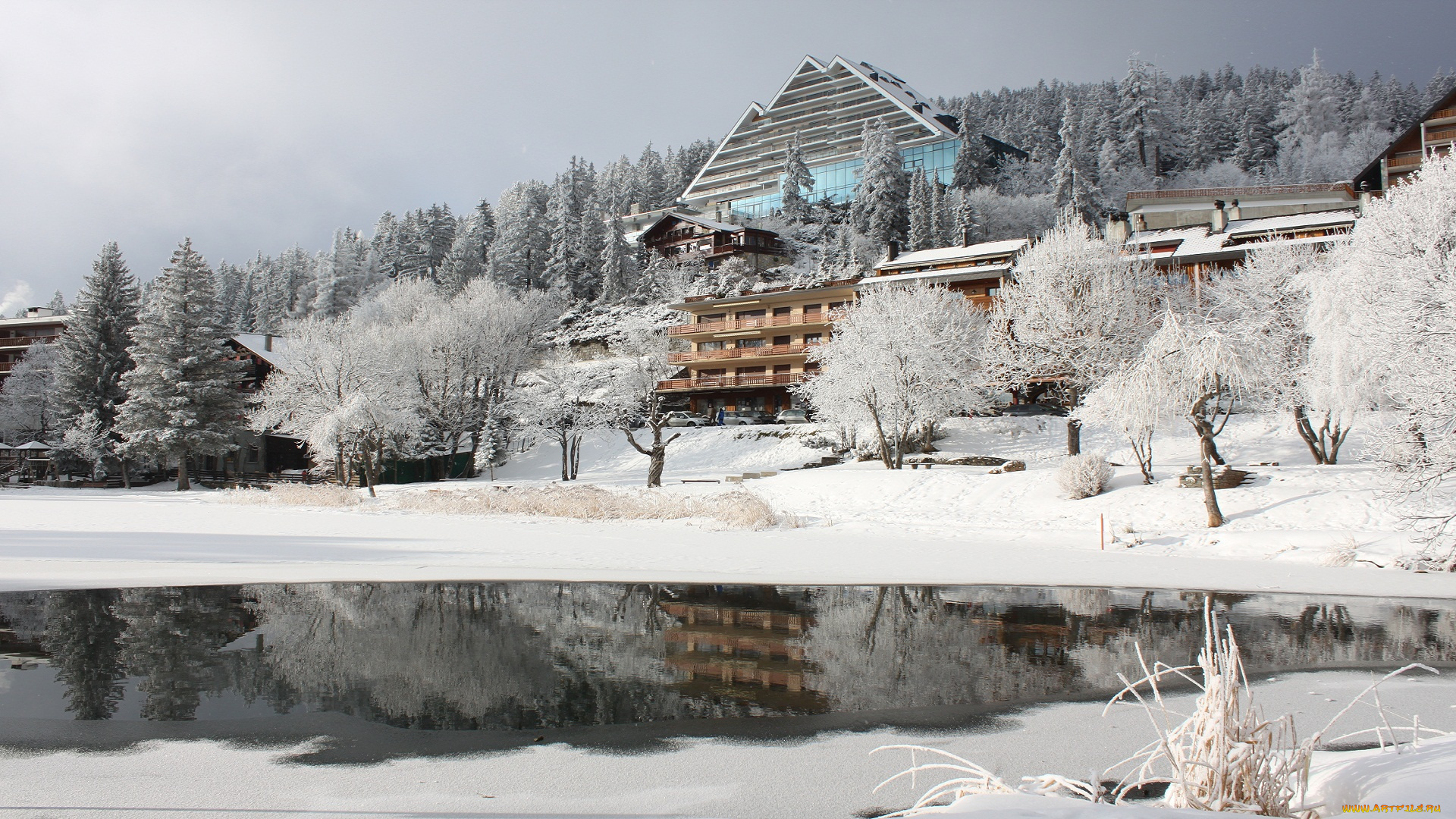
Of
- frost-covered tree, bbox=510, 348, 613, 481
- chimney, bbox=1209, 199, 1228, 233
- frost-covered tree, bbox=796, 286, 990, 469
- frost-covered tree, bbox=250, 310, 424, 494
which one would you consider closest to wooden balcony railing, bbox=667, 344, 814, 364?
frost-covered tree, bbox=510, 348, 613, 481

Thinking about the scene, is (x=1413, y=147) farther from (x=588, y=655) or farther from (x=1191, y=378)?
(x=588, y=655)

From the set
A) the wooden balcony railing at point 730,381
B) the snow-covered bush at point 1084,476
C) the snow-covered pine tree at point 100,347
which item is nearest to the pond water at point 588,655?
the snow-covered bush at point 1084,476

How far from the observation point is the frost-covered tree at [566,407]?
46.3 m

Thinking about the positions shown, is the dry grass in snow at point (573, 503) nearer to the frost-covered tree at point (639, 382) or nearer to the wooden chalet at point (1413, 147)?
the frost-covered tree at point (639, 382)

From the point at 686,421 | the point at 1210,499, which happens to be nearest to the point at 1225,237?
the point at 1210,499

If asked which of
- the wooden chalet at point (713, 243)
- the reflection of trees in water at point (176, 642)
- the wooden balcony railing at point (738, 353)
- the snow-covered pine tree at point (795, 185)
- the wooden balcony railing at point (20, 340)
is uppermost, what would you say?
the snow-covered pine tree at point (795, 185)

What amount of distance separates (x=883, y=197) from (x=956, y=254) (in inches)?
941

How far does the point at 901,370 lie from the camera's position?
1547 inches

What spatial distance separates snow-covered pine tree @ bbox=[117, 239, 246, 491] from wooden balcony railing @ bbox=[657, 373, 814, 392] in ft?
92.9

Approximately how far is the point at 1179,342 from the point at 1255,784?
24.3 meters

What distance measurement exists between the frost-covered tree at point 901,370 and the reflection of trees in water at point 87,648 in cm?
3078

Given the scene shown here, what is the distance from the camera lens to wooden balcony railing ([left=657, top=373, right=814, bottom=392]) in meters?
59.5

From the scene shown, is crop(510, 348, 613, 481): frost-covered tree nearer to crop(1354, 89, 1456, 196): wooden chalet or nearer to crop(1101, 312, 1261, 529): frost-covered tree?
crop(1101, 312, 1261, 529): frost-covered tree

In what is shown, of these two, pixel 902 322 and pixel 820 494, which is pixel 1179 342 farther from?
pixel 902 322
